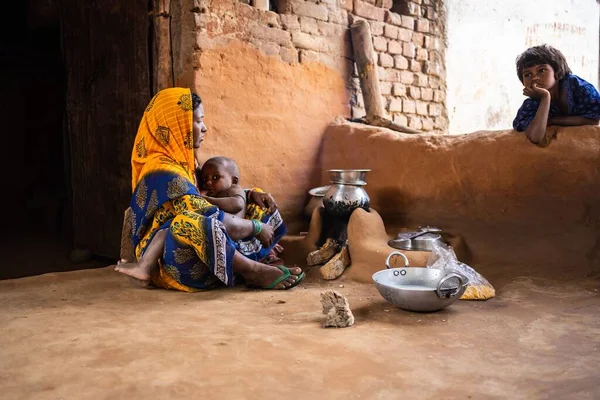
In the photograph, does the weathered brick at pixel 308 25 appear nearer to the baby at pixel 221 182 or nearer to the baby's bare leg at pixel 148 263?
the baby at pixel 221 182

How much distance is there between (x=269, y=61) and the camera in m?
4.20

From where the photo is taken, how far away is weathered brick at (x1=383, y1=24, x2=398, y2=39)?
5113mm

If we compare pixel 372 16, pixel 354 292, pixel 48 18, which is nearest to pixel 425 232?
pixel 354 292

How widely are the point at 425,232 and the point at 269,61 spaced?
1.80 metres

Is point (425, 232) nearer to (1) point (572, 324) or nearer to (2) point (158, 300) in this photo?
(1) point (572, 324)

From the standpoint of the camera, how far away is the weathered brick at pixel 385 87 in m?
5.05

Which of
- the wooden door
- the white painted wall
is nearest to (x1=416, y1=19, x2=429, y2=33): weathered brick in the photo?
the white painted wall

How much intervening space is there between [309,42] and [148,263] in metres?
2.35

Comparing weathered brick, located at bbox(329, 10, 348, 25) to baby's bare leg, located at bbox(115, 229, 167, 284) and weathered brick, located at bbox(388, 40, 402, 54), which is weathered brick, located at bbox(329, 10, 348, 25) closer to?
weathered brick, located at bbox(388, 40, 402, 54)

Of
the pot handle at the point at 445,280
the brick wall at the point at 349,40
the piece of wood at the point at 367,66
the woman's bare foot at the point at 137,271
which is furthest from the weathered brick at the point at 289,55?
the pot handle at the point at 445,280

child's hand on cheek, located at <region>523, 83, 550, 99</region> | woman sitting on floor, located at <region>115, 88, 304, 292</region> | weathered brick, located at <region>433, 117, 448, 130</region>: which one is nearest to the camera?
woman sitting on floor, located at <region>115, 88, 304, 292</region>

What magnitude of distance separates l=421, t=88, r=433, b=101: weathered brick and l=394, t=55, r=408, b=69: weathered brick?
360mm

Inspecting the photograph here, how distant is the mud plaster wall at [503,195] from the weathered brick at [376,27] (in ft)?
4.59

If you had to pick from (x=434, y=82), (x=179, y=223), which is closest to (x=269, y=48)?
(x=179, y=223)
